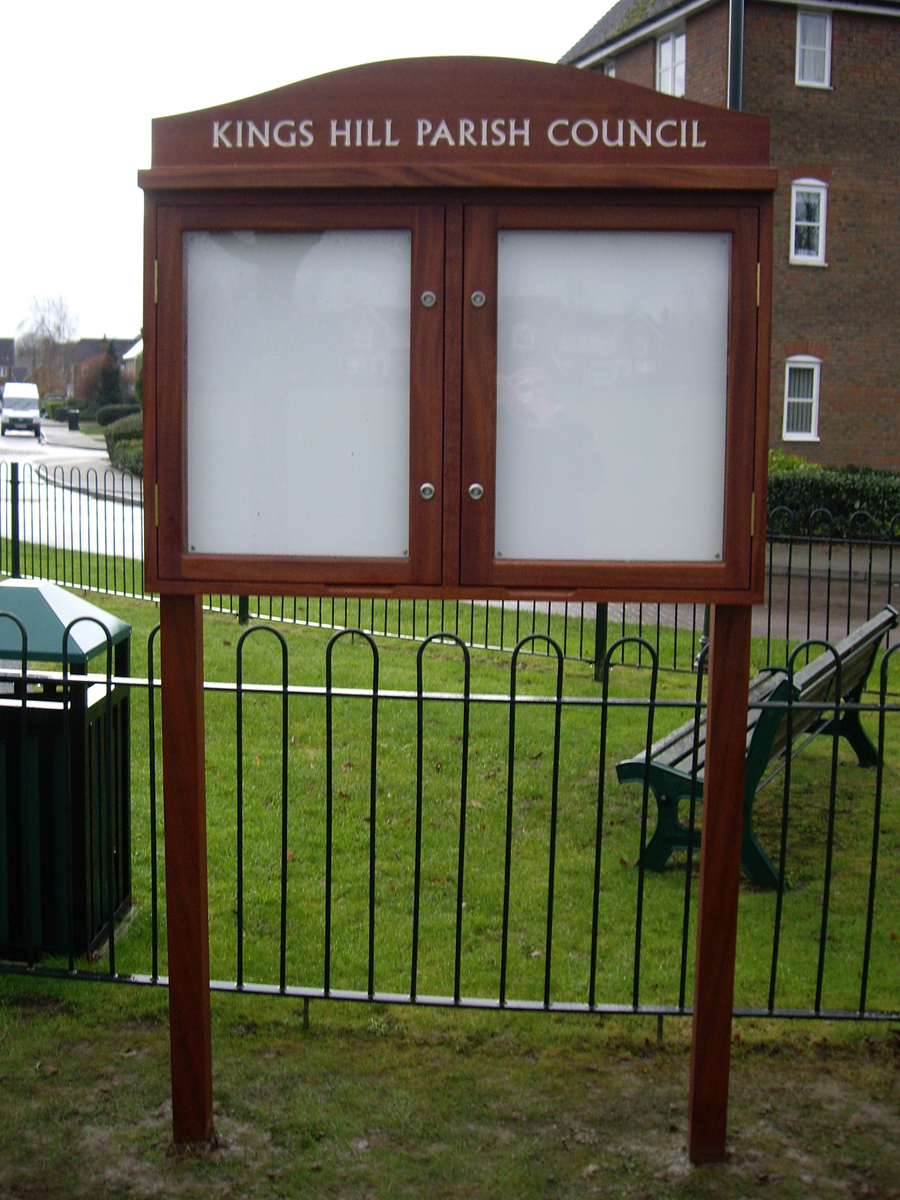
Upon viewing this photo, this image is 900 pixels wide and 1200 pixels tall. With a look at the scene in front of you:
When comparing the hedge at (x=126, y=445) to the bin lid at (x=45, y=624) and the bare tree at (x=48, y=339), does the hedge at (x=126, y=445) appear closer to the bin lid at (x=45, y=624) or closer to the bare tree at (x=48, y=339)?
the bin lid at (x=45, y=624)

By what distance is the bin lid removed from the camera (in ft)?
14.7

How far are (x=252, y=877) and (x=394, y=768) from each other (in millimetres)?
1708

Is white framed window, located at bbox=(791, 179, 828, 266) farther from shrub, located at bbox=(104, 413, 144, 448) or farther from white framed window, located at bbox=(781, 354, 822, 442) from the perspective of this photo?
shrub, located at bbox=(104, 413, 144, 448)

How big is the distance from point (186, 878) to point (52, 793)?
1.30 meters

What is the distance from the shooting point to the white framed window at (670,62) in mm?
25188

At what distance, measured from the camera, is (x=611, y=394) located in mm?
3059

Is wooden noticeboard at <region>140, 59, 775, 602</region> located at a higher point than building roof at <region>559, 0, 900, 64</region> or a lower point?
lower

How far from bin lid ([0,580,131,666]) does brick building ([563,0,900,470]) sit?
71.0ft

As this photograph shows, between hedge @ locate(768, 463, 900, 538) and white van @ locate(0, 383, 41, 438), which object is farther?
white van @ locate(0, 383, 41, 438)

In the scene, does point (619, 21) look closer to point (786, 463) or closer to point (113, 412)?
point (786, 463)

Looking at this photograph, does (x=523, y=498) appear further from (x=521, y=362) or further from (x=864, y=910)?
(x=864, y=910)

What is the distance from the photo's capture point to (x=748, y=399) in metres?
3.03

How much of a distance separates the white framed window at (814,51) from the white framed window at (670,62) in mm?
2329

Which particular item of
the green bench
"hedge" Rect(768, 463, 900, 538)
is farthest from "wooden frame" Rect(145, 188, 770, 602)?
"hedge" Rect(768, 463, 900, 538)
